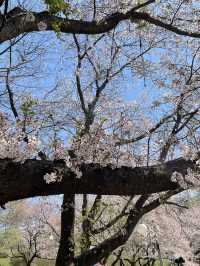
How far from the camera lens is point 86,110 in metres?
10.1

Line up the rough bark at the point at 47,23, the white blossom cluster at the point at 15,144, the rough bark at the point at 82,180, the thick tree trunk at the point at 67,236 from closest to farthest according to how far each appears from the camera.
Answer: the rough bark at the point at 82,180 < the white blossom cluster at the point at 15,144 < the rough bark at the point at 47,23 < the thick tree trunk at the point at 67,236

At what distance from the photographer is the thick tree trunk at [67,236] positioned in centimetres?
816

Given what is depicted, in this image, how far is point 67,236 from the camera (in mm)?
8336

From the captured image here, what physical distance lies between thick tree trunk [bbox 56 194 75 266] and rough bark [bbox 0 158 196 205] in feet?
12.9

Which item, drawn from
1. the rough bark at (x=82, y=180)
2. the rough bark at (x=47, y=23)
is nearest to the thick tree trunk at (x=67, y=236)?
the rough bark at (x=47, y=23)

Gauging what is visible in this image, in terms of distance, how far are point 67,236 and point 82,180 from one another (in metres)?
4.58

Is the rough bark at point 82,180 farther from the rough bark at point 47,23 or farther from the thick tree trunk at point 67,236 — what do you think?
the thick tree trunk at point 67,236

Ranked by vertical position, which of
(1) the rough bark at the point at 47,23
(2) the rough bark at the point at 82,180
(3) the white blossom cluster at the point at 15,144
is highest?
(1) the rough bark at the point at 47,23

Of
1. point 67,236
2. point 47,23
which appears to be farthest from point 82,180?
point 67,236

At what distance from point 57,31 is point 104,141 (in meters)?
1.65

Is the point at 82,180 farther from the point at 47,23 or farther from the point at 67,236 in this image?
the point at 67,236

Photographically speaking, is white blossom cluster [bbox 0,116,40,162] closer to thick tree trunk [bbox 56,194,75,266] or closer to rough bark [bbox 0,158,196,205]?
rough bark [bbox 0,158,196,205]

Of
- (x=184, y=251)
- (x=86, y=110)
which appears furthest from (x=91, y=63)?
(x=184, y=251)

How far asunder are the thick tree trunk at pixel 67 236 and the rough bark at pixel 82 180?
12.9ft
